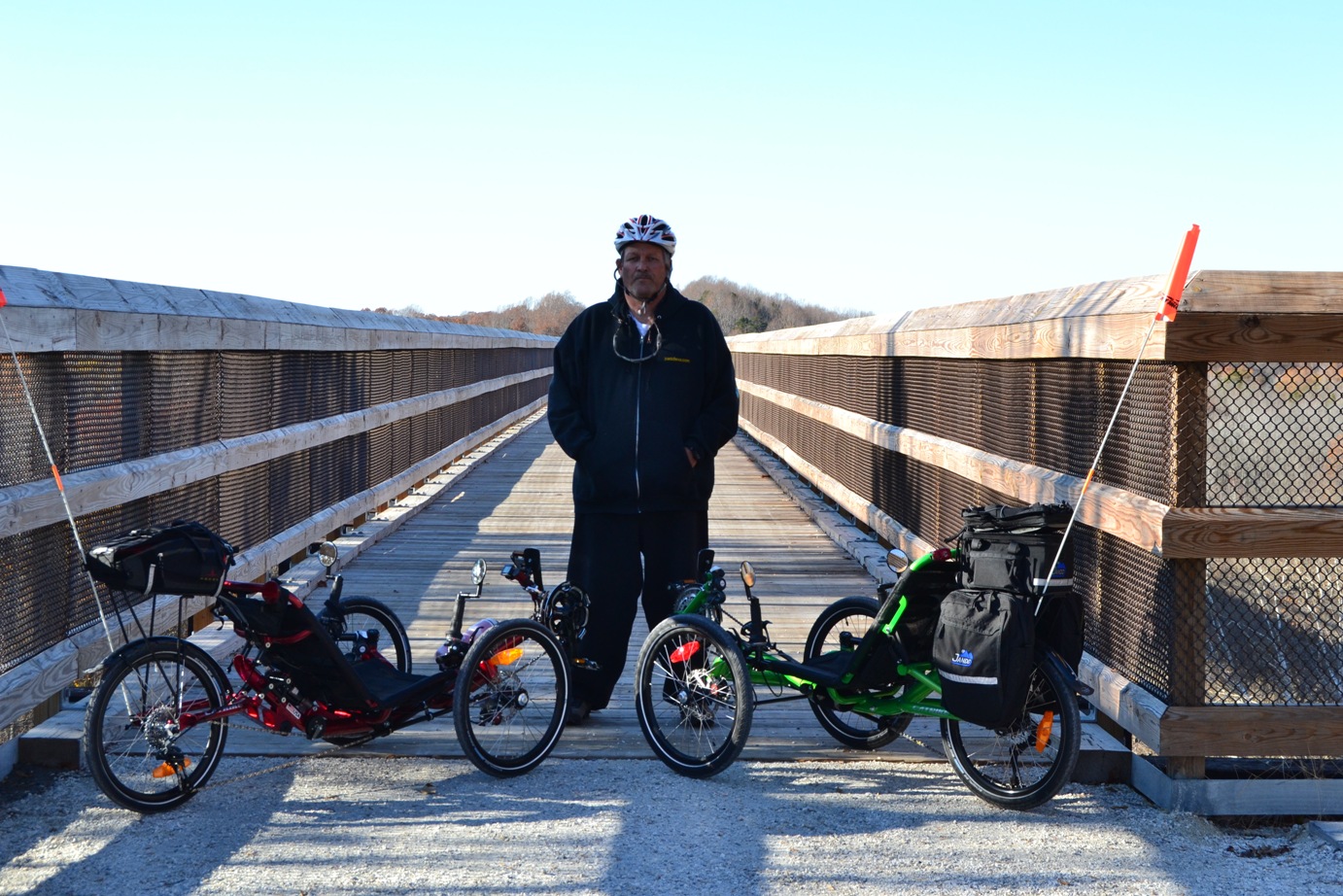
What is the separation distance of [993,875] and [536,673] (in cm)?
305

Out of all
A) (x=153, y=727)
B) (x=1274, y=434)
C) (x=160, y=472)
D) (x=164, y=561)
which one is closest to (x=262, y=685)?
(x=153, y=727)

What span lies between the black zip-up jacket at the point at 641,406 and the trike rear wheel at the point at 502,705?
2.57 feet

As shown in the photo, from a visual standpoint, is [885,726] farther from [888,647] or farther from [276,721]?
[276,721]

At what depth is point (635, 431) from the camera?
5.68 metres

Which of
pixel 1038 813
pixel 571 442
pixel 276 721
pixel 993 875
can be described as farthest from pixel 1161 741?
pixel 276 721

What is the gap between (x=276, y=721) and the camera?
482cm

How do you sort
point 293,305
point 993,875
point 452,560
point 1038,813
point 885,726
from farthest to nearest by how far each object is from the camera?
point 452,560 < point 293,305 < point 885,726 < point 1038,813 < point 993,875

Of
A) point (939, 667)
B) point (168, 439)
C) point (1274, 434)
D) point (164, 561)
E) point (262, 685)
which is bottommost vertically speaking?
point (262, 685)

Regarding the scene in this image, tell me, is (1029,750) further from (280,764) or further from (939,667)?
(280,764)

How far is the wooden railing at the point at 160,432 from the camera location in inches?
185

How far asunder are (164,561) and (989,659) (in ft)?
8.40

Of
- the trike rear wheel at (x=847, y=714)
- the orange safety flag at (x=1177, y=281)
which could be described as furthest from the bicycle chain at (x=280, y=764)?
the orange safety flag at (x=1177, y=281)

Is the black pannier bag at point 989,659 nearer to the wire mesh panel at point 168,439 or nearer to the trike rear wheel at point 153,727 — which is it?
the trike rear wheel at point 153,727

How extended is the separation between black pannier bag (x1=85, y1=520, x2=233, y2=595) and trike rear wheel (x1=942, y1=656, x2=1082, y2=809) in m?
2.50
